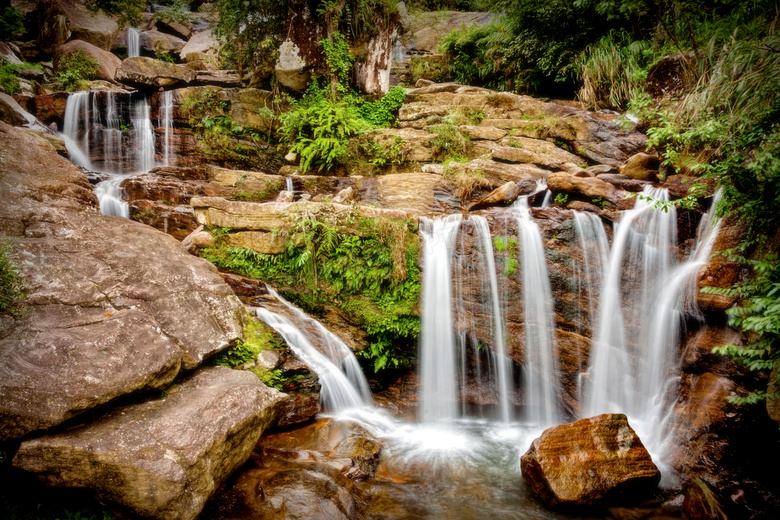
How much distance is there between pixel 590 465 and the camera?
146 inches

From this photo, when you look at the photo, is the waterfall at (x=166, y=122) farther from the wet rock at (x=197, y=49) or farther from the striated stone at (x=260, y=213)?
the wet rock at (x=197, y=49)

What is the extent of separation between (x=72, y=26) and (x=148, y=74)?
9.39 m

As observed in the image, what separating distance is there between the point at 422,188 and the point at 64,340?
6931mm

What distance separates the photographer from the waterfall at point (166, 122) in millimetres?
10328

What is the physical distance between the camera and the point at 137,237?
4.70 meters

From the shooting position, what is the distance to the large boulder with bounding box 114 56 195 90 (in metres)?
10.8

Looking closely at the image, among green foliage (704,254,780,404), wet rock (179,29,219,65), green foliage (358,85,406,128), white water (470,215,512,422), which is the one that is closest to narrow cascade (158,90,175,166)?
green foliage (358,85,406,128)

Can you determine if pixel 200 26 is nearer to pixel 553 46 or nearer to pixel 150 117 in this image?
pixel 150 117

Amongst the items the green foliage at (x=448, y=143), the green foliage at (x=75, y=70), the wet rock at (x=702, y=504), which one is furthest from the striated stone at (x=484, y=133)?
the green foliage at (x=75, y=70)

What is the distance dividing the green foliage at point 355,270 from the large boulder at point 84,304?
4.53 feet

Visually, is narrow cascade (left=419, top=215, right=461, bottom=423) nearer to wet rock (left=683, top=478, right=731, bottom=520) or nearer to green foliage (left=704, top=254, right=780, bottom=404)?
wet rock (left=683, top=478, right=731, bottom=520)

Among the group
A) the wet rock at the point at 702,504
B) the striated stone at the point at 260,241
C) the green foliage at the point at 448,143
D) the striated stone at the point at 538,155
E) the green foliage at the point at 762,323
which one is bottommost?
the wet rock at the point at 702,504

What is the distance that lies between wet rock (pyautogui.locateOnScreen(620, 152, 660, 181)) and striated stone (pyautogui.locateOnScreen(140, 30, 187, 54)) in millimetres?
22460

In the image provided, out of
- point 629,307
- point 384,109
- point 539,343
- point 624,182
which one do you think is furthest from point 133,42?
point 629,307
